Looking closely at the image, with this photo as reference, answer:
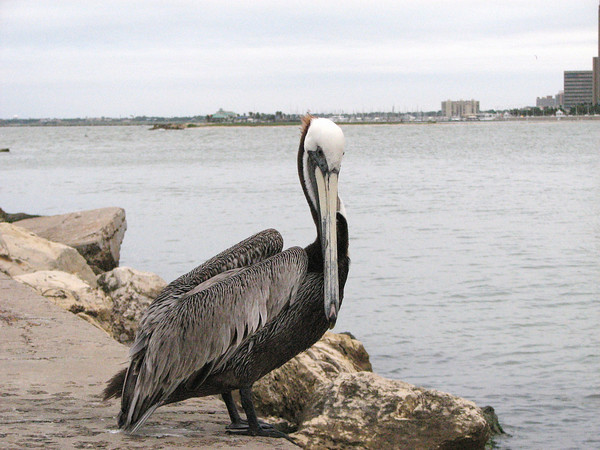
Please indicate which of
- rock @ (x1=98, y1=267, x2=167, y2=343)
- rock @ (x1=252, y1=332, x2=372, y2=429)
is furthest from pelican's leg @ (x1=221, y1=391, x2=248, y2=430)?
rock @ (x1=98, y1=267, x2=167, y2=343)

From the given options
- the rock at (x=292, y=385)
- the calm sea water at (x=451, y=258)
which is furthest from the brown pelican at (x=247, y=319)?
the calm sea water at (x=451, y=258)

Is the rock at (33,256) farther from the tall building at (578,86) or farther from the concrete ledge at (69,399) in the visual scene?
the tall building at (578,86)

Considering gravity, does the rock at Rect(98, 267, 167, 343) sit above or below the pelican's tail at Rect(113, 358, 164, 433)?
below

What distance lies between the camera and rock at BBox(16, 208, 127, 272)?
1005 cm

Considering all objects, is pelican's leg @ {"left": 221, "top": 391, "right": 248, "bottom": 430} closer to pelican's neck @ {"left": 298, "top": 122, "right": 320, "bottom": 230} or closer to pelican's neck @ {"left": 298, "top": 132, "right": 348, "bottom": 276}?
pelican's neck @ {"left": 298, "top": 132, "right": 348, "bottom": 276}

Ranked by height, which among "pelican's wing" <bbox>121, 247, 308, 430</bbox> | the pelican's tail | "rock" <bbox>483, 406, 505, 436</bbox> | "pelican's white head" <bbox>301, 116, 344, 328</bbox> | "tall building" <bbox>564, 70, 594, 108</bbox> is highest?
"tall building" <bbox>564, 70, 594, 108</bbox>

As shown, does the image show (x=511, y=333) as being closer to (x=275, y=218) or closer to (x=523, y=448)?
(x=523, y=448)

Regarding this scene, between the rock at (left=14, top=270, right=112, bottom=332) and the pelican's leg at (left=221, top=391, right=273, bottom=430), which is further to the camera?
the rock at (left=14, top=270, right=112, bottom=332)

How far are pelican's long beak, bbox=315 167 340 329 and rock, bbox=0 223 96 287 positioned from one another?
470 cm

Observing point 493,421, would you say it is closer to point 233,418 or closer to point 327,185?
point 233,418

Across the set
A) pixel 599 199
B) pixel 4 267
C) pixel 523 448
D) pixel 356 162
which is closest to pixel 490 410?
pixel 523 448

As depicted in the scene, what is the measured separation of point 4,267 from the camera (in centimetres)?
726

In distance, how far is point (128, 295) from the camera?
6.78 meters

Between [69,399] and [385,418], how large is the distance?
5.14ft
